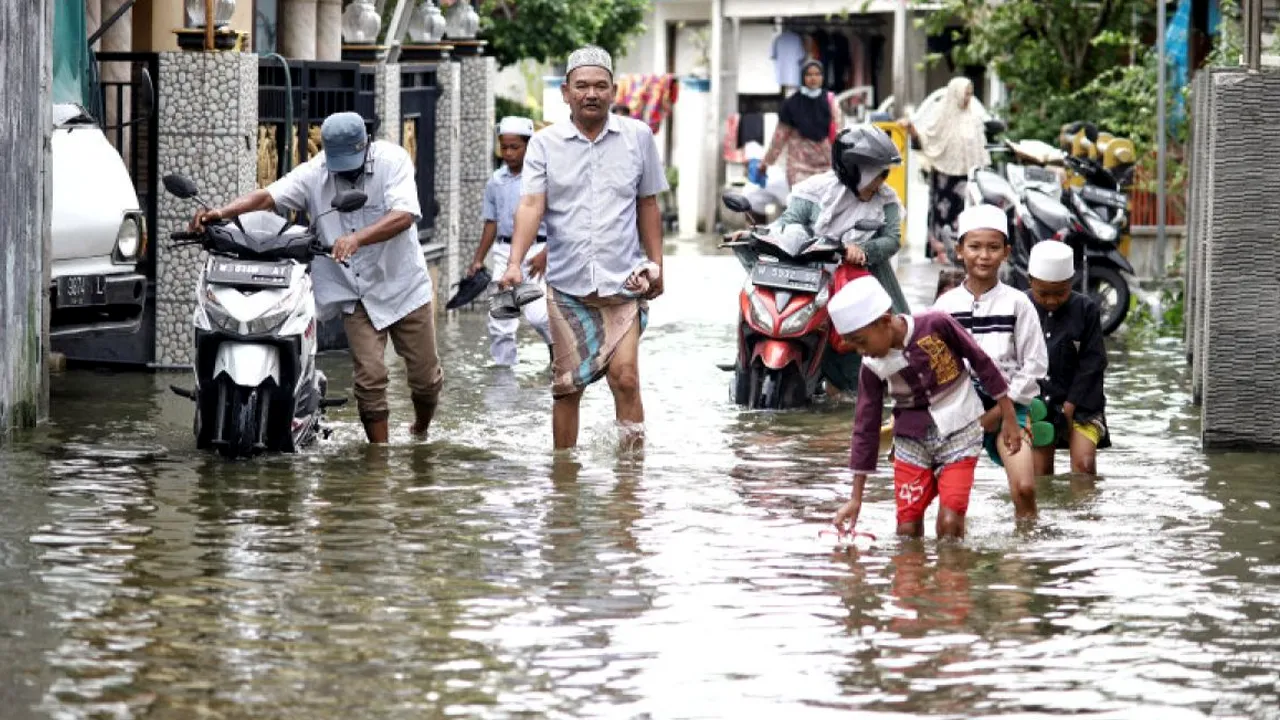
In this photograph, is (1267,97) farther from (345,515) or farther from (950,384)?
(345,515)

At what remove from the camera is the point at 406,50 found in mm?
21500

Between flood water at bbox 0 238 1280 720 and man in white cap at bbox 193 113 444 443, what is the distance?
1.45ft

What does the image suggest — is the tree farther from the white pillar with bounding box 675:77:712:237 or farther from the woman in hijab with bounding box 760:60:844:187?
the white pillar with bounding box 675:77:712:237

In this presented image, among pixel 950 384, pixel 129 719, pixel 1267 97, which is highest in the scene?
pixel 1267 97

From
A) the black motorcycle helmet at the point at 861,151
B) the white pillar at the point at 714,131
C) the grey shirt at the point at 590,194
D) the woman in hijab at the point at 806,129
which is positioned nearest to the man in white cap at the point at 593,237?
the grey shirt at the point at 590,194

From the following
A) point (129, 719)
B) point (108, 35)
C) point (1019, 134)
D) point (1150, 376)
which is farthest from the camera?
point (1019, 134)

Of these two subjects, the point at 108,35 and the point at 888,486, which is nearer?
the point at 888,486

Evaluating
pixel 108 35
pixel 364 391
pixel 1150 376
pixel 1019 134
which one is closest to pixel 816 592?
pixel 364 391

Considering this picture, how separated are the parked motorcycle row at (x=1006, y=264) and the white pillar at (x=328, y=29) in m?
5.44

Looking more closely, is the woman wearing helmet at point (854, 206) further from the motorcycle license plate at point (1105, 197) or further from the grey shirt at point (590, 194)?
the motorcycle license plate at point (1105, 197)

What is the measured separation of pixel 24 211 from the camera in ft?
41.7

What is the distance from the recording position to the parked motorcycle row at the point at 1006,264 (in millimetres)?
14383

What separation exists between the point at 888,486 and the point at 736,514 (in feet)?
3.76

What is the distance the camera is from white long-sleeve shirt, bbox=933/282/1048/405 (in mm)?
10234
